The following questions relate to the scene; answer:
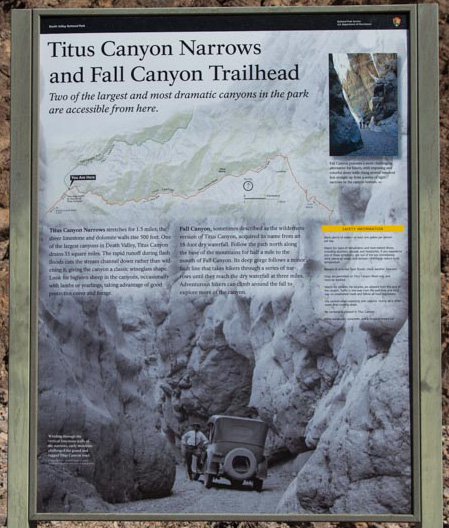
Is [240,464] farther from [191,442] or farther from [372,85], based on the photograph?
[372,85]

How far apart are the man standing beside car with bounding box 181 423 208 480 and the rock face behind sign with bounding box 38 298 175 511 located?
8 cm

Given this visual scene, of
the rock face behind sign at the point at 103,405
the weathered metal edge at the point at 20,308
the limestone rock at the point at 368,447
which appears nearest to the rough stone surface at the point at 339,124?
the limestone rock at the point at 368,447

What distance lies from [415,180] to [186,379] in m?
1.48

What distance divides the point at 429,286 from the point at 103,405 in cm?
170

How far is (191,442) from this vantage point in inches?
141

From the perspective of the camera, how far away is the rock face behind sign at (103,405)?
3592mm

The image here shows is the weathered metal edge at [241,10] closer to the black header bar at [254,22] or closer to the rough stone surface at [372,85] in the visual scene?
the black header bar at [254,22]

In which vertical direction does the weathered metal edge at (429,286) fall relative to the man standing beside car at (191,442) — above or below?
above

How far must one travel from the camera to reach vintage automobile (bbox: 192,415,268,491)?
11.7ft

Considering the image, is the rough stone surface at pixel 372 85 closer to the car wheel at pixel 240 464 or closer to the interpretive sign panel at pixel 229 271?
the interpretive sign panel at pixel 229 271

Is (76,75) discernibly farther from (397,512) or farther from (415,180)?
(397,512)

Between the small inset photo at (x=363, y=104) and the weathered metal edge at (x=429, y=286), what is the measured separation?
0.15m

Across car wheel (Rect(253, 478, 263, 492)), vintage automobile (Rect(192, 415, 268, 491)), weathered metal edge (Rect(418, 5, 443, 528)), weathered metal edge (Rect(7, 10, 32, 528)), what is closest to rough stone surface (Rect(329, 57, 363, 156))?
weathered metal edge (Rect(418, 5, 443, 528))

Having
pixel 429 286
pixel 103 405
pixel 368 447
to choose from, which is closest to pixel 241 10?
pixel 429 286
